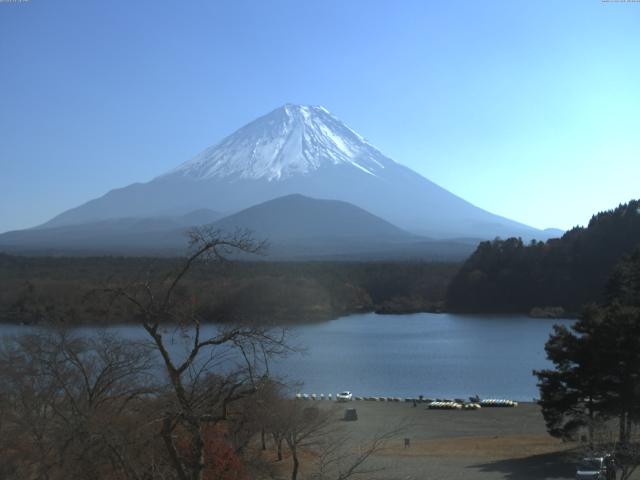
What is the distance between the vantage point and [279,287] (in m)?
30.2

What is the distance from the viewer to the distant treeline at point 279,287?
22.1 metres

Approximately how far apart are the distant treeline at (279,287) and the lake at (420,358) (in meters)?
1.24

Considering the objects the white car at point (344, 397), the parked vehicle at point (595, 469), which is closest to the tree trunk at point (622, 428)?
the parked vehicle at point (595, 469)

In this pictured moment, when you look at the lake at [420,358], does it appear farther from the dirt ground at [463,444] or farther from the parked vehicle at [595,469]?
the parked vehicle at [595,469]

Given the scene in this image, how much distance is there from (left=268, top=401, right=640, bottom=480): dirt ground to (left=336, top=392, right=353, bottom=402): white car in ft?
0.89

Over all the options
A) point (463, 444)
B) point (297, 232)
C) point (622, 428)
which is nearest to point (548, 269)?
point (463, 444)

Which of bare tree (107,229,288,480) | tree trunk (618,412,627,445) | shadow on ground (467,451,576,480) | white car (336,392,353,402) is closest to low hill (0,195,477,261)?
white car (336,392,353,402)

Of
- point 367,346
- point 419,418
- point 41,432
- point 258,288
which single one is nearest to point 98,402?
point 41,432

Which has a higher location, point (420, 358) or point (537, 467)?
point (537, 467)

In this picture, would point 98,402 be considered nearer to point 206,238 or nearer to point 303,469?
point 206,238

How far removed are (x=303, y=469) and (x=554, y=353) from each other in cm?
413

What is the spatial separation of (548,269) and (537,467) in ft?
101

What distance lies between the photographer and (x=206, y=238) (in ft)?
10.9

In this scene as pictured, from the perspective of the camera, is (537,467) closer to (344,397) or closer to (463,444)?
(463,444)
